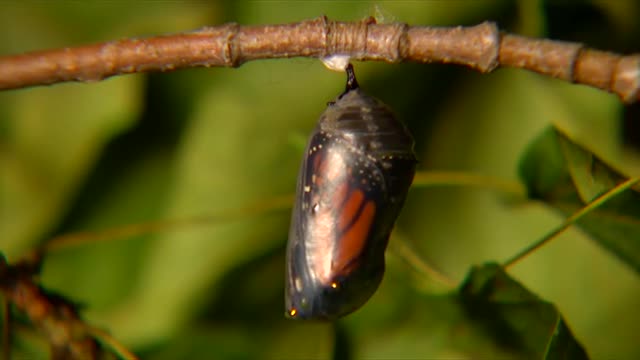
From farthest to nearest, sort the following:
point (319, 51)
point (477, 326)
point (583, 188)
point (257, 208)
Answer: point (257, 208), point (477, 326), point (583, 188), point (319, 51)

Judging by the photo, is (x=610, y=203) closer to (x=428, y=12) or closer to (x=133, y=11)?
(x=428, y=12)

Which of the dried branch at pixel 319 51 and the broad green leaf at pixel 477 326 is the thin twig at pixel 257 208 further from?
the dried branch at pixel 319 51

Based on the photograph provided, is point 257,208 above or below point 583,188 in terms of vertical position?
below

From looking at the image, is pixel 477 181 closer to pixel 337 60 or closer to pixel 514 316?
pixel 514 316

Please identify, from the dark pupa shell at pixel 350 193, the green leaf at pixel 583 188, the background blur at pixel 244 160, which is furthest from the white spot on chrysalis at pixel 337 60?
the background blur at pixel 244 160

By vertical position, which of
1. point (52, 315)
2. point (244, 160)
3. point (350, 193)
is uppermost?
point (350, 193)

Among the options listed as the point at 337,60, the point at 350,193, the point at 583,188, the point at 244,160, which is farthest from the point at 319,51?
the point at 244,160

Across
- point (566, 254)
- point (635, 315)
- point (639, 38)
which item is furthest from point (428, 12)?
point (635, 315)

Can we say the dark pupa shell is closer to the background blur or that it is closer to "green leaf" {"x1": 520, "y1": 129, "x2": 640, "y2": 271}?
"green leaf" {"x1": 520, "y1": 129, "x2": 640, "y2": 271}
